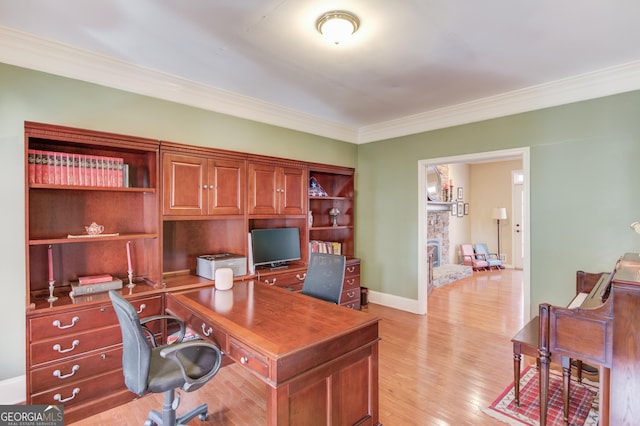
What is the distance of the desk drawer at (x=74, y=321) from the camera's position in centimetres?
206

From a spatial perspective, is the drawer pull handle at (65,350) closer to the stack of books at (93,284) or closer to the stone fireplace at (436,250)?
the stack of books at (93,284)

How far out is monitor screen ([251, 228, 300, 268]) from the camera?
3.46 meters

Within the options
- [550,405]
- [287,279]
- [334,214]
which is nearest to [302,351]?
[287,279]

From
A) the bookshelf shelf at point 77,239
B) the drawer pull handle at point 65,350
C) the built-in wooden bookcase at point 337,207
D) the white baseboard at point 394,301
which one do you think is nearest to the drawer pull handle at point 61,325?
the drawer pull handle at point 65,350

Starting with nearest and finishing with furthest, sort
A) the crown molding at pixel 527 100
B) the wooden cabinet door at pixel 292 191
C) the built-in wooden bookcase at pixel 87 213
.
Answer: the built-in wooden bookcase at pixel 87 213 < the crown molding at pixel 527 100 < the wooden cabinet door at pixel 292 191

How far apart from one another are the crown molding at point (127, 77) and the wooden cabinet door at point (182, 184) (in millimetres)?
807

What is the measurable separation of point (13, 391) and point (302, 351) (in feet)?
8.04

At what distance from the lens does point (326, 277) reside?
275 centimetres

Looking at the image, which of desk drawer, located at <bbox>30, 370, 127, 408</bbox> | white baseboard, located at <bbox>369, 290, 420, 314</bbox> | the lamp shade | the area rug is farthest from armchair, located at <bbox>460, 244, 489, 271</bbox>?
desk drawer, located at <bbox>30, 370, 127, 408</bbox>

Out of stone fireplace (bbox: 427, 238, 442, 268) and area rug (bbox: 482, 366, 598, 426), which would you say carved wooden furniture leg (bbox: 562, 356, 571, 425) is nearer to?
area rug (bbox: 482, 366, 598, 426)

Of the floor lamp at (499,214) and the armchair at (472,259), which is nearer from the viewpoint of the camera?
the armchair at (472,259)

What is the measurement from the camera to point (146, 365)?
5.46ft

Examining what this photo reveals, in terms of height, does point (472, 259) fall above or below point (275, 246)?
below

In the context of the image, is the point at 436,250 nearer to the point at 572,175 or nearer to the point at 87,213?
the point at 572,175
